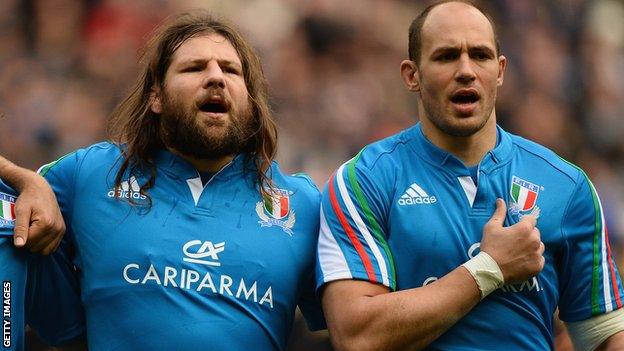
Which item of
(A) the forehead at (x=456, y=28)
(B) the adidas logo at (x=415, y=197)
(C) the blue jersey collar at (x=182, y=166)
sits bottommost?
(C) the blue jersey collar at (x=182, y=166)

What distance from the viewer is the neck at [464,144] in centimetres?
414

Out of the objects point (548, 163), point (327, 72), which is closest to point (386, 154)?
point (548, 163)

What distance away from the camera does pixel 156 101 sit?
4562 mm

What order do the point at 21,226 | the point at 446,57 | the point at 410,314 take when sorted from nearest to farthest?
the point at 410,314 → the point at 21,226 → the point at 446,57

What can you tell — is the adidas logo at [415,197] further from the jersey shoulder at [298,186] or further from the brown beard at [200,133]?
the brown beard at [200,133]

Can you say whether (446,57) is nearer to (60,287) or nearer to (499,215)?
(499,215)

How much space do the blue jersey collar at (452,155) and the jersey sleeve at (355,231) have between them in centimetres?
21

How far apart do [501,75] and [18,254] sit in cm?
196

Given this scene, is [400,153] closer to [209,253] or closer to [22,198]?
[209,253]

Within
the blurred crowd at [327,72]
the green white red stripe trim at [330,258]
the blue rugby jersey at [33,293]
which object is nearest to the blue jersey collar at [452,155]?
the green white red stripe trim at [330,258]

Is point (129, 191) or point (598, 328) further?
point (129, 191)

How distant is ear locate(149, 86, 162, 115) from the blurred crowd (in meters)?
2.05

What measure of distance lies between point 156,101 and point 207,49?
1.08 ft

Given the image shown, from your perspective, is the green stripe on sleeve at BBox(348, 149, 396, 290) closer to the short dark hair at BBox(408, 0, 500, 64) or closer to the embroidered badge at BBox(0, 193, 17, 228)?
the short dark hair at BBox(408, 0, 500, 64)
